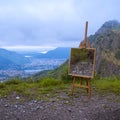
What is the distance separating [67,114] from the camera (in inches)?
289

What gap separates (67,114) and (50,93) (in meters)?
2.49

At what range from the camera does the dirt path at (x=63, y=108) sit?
7.18m

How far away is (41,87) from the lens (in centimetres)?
1098

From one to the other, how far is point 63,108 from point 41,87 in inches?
129

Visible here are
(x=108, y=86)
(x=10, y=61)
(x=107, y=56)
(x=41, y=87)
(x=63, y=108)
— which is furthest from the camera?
(x=10, y=61)

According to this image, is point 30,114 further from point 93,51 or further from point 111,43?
point 111,43

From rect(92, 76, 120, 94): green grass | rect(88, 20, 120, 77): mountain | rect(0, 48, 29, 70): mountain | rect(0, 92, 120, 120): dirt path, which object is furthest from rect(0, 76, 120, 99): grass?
rect(88, 20, 120, 77): mountain

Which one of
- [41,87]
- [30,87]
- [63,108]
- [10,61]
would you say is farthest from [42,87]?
[10,61]

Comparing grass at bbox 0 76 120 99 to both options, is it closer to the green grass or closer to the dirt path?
the green grass

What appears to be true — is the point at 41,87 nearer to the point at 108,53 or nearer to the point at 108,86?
the point at 108,86

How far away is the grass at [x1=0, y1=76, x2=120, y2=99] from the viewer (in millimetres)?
9586

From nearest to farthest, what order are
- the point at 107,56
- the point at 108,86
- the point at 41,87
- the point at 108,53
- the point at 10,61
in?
1. the point at 108,86
2. the point at 41,87
3. the point at 107,56
4. the point at 108,53
5. the point at 10,61

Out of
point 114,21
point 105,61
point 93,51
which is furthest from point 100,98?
point 114,21

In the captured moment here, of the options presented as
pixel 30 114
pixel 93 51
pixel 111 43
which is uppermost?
pixel 111 43
